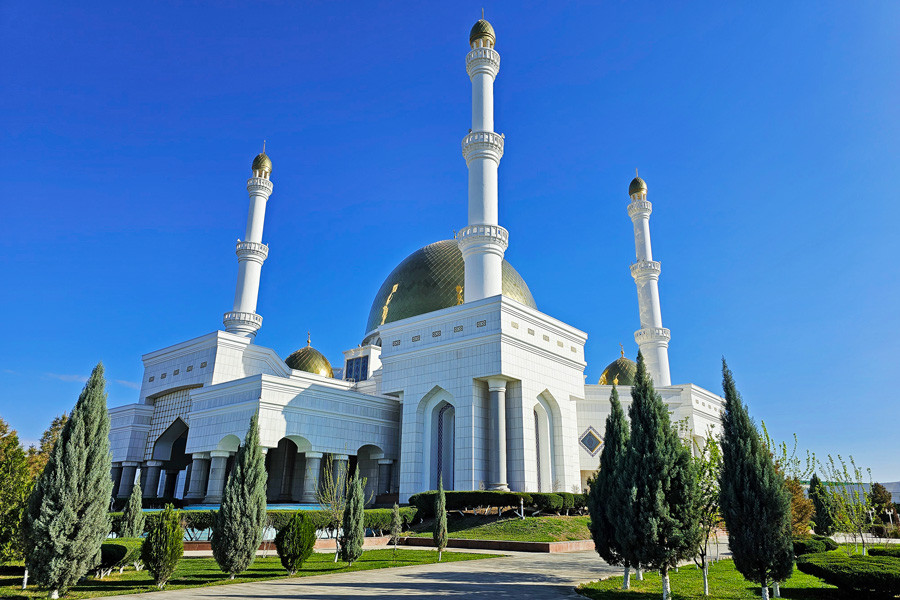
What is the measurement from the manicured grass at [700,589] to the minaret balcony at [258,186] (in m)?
30.4

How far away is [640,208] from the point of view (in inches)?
1522

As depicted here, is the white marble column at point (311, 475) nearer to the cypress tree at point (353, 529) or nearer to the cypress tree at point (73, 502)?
the cypress tree at point (353, 529)

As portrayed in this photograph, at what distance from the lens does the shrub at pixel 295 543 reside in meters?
12.0

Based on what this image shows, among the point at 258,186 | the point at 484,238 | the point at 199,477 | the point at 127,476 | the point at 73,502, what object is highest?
the point at 258,186

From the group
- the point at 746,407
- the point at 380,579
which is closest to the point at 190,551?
the point at 380,579

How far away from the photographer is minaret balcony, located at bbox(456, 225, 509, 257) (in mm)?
27641

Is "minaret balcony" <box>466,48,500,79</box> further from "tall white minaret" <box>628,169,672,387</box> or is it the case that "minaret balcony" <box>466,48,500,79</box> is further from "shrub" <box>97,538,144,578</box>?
"shrub" <box>97,538,144,578</box>

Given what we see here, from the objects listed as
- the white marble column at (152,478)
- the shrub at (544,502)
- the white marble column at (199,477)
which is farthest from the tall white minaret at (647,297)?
the white marble column at (152,478)

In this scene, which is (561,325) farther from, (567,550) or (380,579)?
(380,579)

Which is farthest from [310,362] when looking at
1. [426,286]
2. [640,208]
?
[640,208]

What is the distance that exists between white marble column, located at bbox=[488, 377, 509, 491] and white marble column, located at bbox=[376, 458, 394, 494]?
23.4 feet

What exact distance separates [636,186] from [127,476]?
1395 inches

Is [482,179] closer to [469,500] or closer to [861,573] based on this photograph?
[469,500]

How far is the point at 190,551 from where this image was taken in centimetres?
1728
